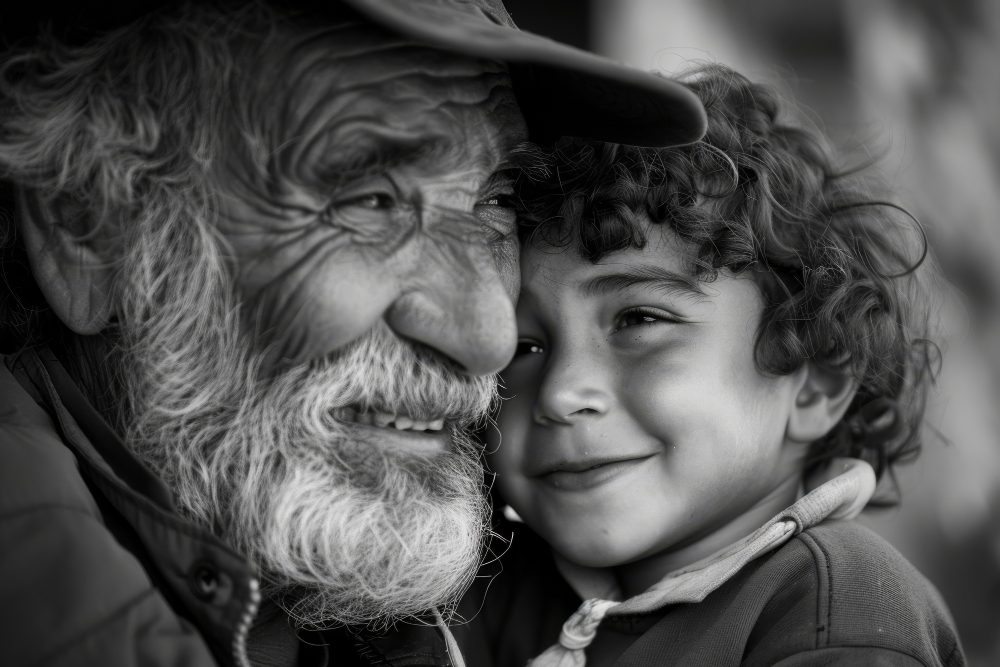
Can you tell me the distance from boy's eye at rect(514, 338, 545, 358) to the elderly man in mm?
355

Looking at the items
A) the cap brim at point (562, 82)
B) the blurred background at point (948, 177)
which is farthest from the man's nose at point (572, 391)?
the blurred background at point (948, 177)

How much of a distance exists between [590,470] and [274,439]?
70 cm

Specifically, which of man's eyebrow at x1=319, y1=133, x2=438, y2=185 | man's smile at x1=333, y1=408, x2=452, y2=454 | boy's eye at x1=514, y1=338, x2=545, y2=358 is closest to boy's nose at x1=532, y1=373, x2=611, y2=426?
boy's eye at x1=514, y1=338, x2=545, y2=358

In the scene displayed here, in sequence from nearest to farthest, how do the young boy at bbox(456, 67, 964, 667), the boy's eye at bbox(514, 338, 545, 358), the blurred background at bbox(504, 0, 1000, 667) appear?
the young boy at bbox(456, 67, 964, 667)
the boy's eye at bbox(514, 338, 545, 358)
the blurred background at bbox(504, 0, 1000, 667)

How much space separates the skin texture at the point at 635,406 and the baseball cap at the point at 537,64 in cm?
28

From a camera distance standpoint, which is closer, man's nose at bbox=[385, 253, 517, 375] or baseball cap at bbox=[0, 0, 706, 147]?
baseball cap at bbox=[0, 0, 706, 147]

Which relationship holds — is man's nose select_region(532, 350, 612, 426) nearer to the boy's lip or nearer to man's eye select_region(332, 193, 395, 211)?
the boy's lip

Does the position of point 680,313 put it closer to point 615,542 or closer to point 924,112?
point 615,542

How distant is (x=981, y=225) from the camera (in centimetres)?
320

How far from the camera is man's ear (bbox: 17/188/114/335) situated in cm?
152

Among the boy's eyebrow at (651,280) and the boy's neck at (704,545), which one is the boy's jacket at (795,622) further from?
the boy's eyebrow at (651,280)

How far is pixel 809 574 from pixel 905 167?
81.6 inches

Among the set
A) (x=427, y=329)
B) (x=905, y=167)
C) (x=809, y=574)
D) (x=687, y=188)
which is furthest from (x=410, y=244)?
(x=905, y=167)

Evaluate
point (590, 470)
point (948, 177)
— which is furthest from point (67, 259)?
point (948, 177)
